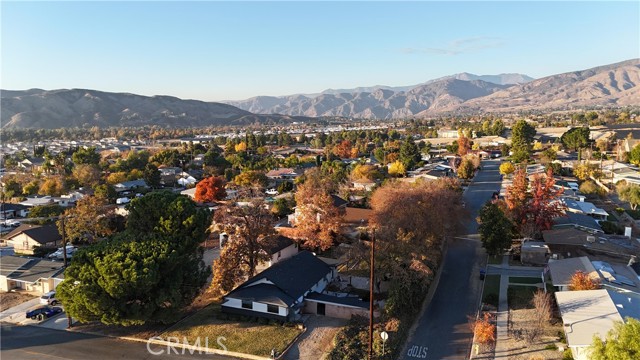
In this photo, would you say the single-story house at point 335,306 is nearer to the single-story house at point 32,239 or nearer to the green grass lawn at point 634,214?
the single-story house at point 32,239

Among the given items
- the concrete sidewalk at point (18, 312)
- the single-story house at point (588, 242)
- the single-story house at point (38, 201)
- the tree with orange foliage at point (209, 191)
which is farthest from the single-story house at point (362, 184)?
the concrete sidewalk at point (18, 312)

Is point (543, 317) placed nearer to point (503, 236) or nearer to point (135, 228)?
point (503, 236)

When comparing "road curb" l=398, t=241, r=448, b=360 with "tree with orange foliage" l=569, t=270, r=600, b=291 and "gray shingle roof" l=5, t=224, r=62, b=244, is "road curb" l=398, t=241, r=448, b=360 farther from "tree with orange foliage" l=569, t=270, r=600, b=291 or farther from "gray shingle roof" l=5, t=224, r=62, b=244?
"gray shingle roof" l=5, t=224, r=62, b=244

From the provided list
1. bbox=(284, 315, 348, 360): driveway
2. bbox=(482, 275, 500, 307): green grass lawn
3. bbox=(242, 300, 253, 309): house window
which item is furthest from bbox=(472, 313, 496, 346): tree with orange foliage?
bbox=(242, 300, 253, 309): house window

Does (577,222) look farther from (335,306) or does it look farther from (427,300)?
(335,306)

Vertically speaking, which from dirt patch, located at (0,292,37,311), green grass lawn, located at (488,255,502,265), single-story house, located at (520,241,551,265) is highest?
single-story house, located at (520,241,551,265)

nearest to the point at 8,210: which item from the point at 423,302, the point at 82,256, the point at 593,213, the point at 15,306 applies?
the point at 15,306
